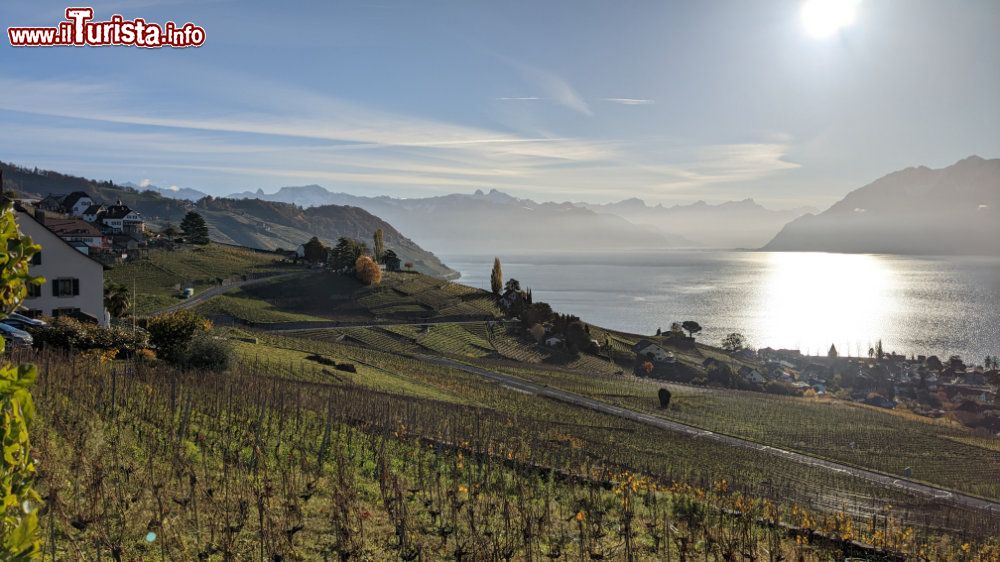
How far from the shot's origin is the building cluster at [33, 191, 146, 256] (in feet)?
325

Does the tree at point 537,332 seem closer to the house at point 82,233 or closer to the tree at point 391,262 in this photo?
the tree at point 391,262

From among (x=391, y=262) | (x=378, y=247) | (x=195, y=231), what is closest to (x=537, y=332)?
(x=391, y=262)

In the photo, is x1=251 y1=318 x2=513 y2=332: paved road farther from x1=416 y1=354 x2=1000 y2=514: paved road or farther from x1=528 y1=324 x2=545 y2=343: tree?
x1=416 y1=354 x2=1000 y2=514: paved road

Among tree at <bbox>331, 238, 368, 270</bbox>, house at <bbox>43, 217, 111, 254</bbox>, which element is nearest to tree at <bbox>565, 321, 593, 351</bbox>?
tree at <bbox>331, 238, 368, 270</bbox>

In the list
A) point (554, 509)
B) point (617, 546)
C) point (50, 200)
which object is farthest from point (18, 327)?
point (50, 200)

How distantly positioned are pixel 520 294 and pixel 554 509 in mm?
103110

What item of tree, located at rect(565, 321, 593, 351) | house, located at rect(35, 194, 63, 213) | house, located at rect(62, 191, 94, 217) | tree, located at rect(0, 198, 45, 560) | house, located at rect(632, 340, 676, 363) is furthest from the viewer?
house, located at rect(35, 194, 63, 213)

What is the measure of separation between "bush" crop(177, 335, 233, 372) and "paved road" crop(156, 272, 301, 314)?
154 feet

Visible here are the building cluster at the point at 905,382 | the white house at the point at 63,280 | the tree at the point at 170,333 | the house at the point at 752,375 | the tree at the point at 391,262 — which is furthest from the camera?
the tree at the point at 391,262

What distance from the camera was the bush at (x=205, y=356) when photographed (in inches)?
1155

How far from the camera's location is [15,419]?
4379mm

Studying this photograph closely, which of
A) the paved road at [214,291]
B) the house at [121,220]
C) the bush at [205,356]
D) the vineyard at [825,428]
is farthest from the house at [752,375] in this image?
the house at [121,220]

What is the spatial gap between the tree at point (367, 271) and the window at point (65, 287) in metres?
66.8

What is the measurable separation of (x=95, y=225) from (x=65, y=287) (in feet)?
296
